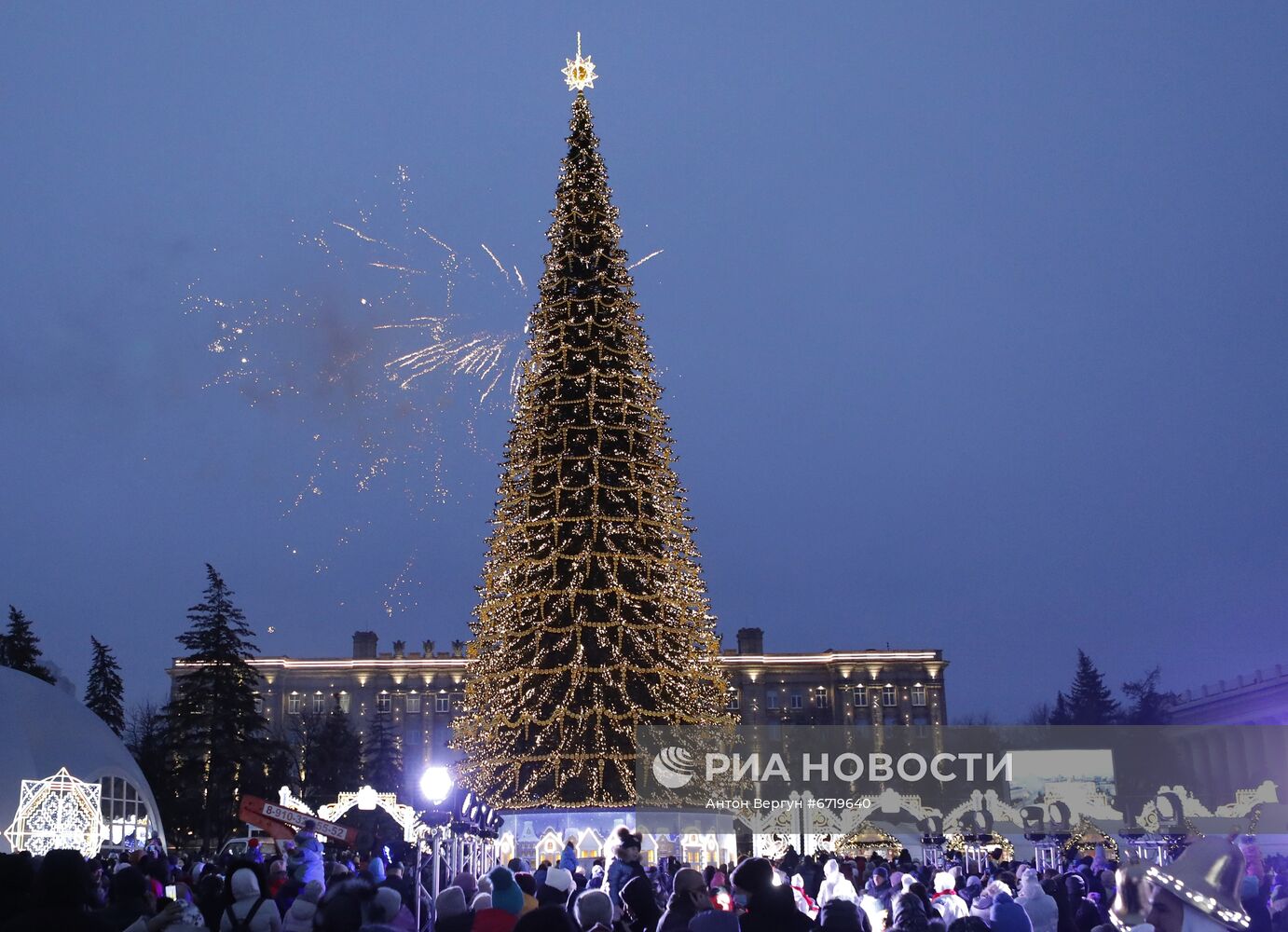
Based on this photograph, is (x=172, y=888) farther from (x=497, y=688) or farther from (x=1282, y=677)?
(x=1282, y=677)

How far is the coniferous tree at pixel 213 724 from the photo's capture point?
56344 millimetres

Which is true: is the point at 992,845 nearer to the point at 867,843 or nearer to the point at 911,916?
the point at 867,843

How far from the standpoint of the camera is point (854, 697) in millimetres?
110750

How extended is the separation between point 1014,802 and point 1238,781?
22.1m

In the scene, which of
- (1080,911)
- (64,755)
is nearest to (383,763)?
(64,755)

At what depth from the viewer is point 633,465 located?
26.6 m

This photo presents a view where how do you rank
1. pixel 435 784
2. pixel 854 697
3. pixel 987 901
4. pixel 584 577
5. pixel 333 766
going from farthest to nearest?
1. pixel 854 697
2. pixel 333 766
3. pixel 584 577
4. pixel 435 784
5. pixel 987 901

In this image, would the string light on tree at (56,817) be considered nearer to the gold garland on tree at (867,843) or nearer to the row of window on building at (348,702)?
the gold garland on tree at (867,843)

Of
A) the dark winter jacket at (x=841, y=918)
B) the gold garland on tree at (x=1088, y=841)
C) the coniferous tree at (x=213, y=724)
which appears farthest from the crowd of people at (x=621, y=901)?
the coniferous tree at (x=213, y=724)

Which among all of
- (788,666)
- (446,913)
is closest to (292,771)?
(788,666)

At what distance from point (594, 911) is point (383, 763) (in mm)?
82004

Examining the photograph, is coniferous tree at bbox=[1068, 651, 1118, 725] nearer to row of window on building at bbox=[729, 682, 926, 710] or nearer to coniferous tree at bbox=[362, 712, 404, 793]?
row of window on building at bbox=[729, 682, 926, 710]

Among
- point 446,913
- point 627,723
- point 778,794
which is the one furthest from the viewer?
point 778,794

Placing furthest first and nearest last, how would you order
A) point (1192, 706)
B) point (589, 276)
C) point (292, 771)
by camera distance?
1. point (292, 771)
2. point (1192, 706)
3. point (589, 276)
